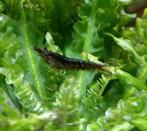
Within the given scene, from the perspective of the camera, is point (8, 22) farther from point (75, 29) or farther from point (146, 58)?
point (146, 58)

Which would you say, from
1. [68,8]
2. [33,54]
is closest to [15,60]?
[33,54]

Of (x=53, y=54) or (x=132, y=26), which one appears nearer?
(x=53, y=54)

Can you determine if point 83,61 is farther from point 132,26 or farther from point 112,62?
point 132,26

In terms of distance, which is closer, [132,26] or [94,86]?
[94,86]

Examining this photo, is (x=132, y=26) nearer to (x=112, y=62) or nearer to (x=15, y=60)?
(x=112, y=62)

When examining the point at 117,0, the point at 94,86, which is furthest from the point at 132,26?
the point at 94,86
